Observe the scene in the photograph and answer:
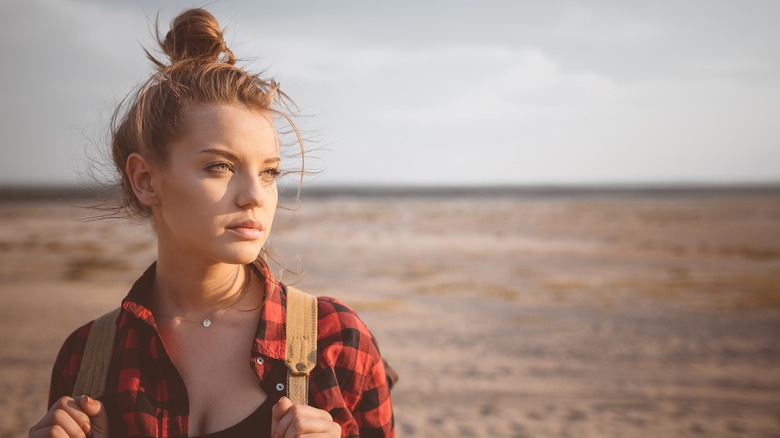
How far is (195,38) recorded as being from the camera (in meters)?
1.72

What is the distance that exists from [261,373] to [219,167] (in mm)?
658

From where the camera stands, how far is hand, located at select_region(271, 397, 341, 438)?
1.35m

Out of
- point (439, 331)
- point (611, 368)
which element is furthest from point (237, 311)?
point (439, 331)

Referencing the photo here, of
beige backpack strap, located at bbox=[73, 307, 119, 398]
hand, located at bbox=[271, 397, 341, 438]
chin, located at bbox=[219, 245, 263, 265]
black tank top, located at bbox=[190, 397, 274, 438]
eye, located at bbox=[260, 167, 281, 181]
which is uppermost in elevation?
eye, located at bbox=[260, 167, 281, 181]

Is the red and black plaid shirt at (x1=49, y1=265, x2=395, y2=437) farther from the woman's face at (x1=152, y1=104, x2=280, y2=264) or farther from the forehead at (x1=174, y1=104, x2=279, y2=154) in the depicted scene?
the forehead at (x1=174, y1=104, x2=279, y2=154)

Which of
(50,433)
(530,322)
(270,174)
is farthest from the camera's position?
(530,322)

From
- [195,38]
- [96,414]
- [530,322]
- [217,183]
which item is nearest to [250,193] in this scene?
[217,183]

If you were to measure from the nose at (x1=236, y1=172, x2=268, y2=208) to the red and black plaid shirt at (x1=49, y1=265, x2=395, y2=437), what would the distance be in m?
0.36

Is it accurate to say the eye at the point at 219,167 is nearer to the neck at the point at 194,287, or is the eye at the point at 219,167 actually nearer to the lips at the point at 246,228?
the lips at the point at 246,228

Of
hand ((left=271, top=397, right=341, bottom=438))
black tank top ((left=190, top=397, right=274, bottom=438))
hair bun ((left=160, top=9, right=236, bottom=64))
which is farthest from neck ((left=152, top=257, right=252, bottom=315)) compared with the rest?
hair bun ((left=160, top=9, right=236, bottom=64))

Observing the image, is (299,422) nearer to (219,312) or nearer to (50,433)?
(219,312)

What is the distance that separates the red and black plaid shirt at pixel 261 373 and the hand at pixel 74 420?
0.05m

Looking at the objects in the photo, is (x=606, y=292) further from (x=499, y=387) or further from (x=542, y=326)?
(x=499, y=387)

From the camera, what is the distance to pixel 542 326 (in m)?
10.1
